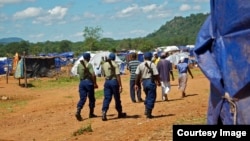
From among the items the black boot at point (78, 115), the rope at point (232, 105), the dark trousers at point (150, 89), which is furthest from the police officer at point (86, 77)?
the rope at point (232, 105)

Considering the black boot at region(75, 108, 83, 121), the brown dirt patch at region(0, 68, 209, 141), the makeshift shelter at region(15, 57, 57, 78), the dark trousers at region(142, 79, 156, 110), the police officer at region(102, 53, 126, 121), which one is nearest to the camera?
the brown dirt patch at region(0, 68, 209, 141)

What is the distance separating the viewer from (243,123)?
505cm

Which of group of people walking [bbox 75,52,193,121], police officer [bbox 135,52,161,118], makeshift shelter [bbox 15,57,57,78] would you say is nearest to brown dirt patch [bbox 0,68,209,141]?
group of people walking [bbox 75,52,193,121]

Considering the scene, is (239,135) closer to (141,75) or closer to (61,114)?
(141,75)

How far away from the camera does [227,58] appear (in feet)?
16.9

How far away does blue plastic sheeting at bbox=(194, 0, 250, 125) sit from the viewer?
500cm

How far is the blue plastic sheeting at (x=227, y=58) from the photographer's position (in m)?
5.00

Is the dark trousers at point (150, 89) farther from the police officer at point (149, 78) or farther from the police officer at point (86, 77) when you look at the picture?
the police officer at point (86, 77)

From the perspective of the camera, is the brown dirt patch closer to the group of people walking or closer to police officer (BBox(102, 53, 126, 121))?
the group of people walking

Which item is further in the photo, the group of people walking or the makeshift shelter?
the makeshift shelter

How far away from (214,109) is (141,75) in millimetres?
6696

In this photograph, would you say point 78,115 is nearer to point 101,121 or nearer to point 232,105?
point 101,121

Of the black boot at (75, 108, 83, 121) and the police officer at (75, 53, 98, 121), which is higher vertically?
the police officer at (75, 53, 98, 121)

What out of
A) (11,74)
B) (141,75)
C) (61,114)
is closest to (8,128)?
(61,114)
